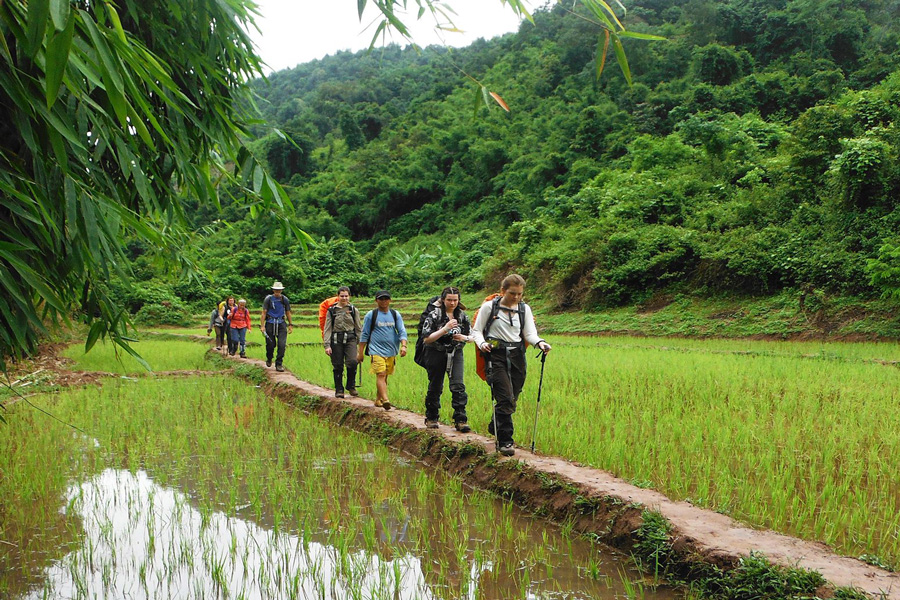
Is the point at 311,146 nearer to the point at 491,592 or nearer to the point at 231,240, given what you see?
the point at 231,240

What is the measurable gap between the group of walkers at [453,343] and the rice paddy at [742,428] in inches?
18.7

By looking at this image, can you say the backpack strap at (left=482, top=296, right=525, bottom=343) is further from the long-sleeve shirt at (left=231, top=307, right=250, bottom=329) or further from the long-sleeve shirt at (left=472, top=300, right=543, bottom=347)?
the long-sleeve shirt at (left=231, top=307, right=250, bottom=329)

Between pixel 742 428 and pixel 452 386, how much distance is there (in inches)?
100

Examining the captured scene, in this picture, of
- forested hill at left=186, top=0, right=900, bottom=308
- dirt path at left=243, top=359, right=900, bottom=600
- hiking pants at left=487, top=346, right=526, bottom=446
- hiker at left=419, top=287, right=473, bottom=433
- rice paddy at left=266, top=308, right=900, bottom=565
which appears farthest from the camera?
forested hill at left=186, top=0, right=900, bottom=308

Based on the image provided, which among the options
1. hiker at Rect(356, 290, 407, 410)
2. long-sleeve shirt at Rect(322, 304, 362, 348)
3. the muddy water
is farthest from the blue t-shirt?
the muddy water

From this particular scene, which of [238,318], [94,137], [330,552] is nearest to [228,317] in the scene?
[238,318]

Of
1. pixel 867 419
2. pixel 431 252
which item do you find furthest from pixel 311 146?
pixel 867 419

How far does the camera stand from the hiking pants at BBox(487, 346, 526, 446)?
5340mm

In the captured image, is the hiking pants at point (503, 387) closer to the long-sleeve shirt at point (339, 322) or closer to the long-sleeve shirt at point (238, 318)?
the long-sleeve shirt at point (339, 322)

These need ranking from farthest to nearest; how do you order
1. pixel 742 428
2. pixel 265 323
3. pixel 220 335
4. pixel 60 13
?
pixel 220 335 → pixel 265 323 → pixel 742 428 → pixel 60 13

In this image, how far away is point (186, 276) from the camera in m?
4.27

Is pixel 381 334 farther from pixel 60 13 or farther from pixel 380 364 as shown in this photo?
pixel 60 13

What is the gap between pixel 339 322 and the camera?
8539 millimetres

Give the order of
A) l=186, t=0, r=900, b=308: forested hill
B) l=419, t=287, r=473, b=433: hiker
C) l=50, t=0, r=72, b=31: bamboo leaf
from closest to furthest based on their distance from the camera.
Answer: l=50, t=0, r=72, b=31: bamboo leaf
l=419, t=287, r=473, b=433: hiker
l=186, t=0, r=900, b=308: forested hill
